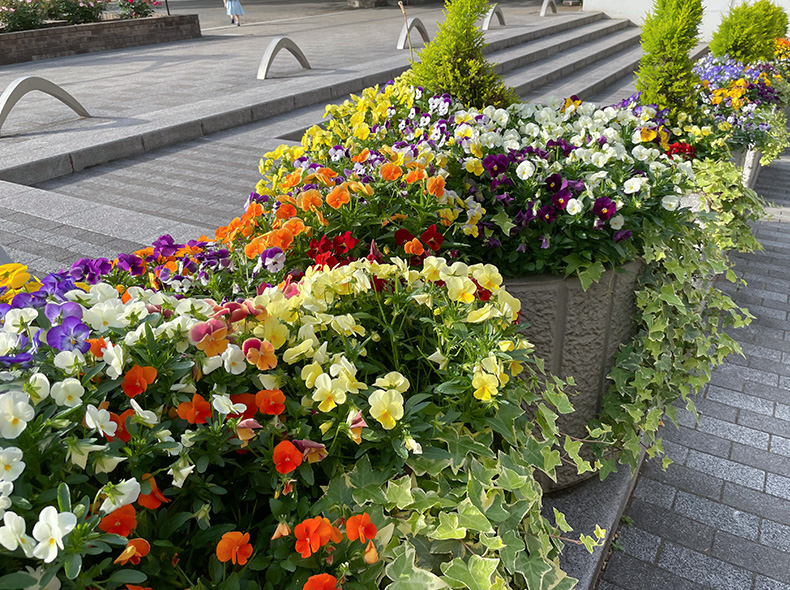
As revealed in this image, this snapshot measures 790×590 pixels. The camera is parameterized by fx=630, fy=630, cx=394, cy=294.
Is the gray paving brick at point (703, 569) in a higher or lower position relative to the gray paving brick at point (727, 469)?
higher

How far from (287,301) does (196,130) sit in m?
5.80

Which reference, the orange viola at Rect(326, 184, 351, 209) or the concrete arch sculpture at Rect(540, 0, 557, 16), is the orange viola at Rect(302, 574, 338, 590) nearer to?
the orange viola at Rect(326, 184, 351, 209)

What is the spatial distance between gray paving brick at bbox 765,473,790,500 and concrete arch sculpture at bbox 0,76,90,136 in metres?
7.19

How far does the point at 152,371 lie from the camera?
119cm

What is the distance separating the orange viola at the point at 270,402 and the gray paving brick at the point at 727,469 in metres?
2.53

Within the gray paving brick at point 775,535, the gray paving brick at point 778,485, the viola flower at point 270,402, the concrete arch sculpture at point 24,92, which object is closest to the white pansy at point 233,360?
the viola flower at point 270,402

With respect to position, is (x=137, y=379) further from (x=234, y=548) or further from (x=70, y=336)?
(x=234, y=548)

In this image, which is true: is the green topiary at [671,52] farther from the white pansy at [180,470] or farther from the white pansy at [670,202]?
the white pansy at [180,470]

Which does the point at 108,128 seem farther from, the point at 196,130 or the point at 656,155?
the point at 656,155

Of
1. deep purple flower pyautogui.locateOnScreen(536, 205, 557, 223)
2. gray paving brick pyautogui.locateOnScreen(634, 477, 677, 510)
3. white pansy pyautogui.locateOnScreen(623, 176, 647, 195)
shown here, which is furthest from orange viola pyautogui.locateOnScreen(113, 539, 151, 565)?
gray paving brick pyautogui.locateOnScreen(634, 477, 677, 510)

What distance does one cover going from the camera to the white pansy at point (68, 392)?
110cm

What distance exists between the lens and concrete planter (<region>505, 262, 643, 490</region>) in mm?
2373

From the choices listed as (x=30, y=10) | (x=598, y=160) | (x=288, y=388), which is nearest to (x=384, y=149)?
(x=598, y=160)

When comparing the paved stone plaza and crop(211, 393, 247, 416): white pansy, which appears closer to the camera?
crop(211, 393, 247, 416): white pansy
